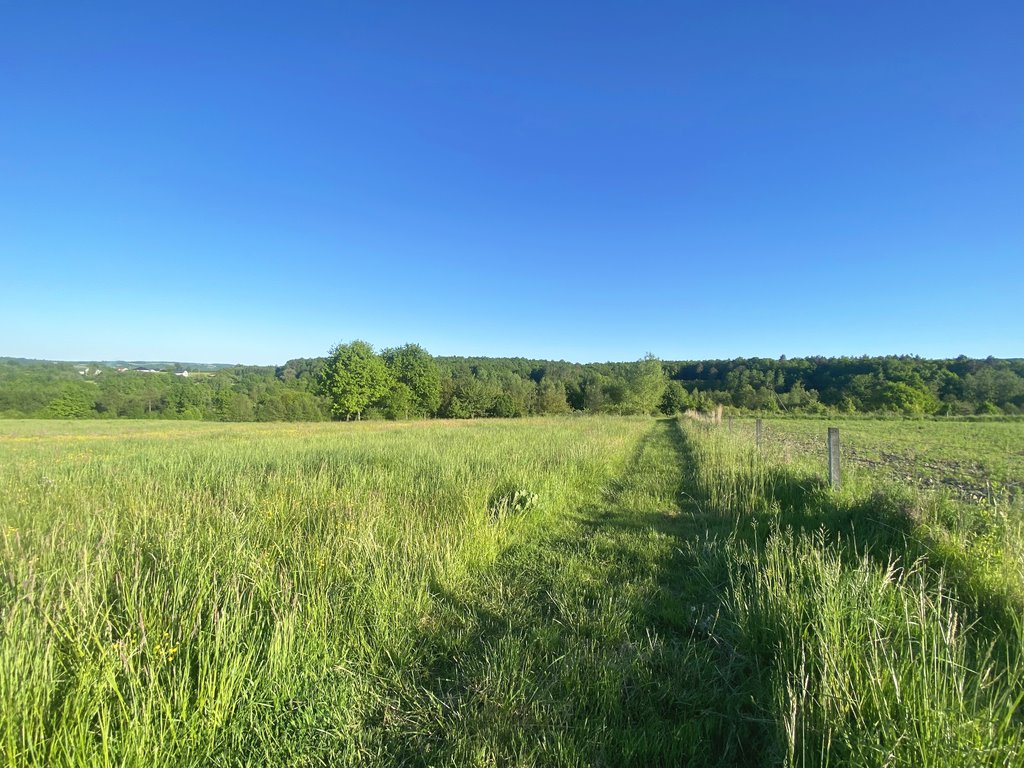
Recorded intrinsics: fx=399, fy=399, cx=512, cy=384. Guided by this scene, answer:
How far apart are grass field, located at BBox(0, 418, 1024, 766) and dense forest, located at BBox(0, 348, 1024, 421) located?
49.2 meters

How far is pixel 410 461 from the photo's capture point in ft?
29.8

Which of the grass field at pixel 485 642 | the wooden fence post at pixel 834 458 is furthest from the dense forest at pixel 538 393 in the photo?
the wooden fence post at pixel 834 458

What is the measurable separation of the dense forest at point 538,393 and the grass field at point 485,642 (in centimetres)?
4923

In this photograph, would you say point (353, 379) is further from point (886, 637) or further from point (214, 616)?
point (886, 637)

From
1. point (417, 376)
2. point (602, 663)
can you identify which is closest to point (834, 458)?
point (602, 663)

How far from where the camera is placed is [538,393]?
7006cm

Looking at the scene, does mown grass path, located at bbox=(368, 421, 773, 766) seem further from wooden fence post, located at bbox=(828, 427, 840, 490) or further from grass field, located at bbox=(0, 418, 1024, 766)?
wooden fence post, located at bbox=(828, 427, 840, 490)

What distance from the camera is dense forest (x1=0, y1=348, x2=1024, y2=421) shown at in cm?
5091

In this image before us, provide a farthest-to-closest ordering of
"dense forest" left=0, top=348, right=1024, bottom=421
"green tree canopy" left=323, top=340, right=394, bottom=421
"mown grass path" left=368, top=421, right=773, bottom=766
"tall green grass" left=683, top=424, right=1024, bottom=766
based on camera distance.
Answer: "dense forest" left=0, top=348, right=1024, bottom=421, "green tree canopy" left=323, top=340, right=394, bottom=421, "mown grass path" left=368, top=421, right=773, bottom=766, "tall green grass" left=683, top=424, right=1024, bottom=766

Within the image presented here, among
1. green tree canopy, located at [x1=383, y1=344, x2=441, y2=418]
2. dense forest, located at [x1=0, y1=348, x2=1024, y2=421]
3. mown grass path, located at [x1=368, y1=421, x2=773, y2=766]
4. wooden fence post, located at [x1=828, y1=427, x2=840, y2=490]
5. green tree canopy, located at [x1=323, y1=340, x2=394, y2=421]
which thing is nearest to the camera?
mown grass path, located at [x1=368, y1=421, x2=773, y2=766]

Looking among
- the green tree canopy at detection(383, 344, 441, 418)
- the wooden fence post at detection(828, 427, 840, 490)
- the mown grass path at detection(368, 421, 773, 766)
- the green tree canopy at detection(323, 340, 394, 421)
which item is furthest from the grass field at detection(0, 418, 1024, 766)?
the green tree canopy at detection(383, 344, 441, 418)

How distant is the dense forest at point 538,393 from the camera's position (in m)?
50.9

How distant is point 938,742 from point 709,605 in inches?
78.2

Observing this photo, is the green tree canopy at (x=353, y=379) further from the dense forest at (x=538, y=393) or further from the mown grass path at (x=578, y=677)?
the mown grass path at (x=578, y=677)
